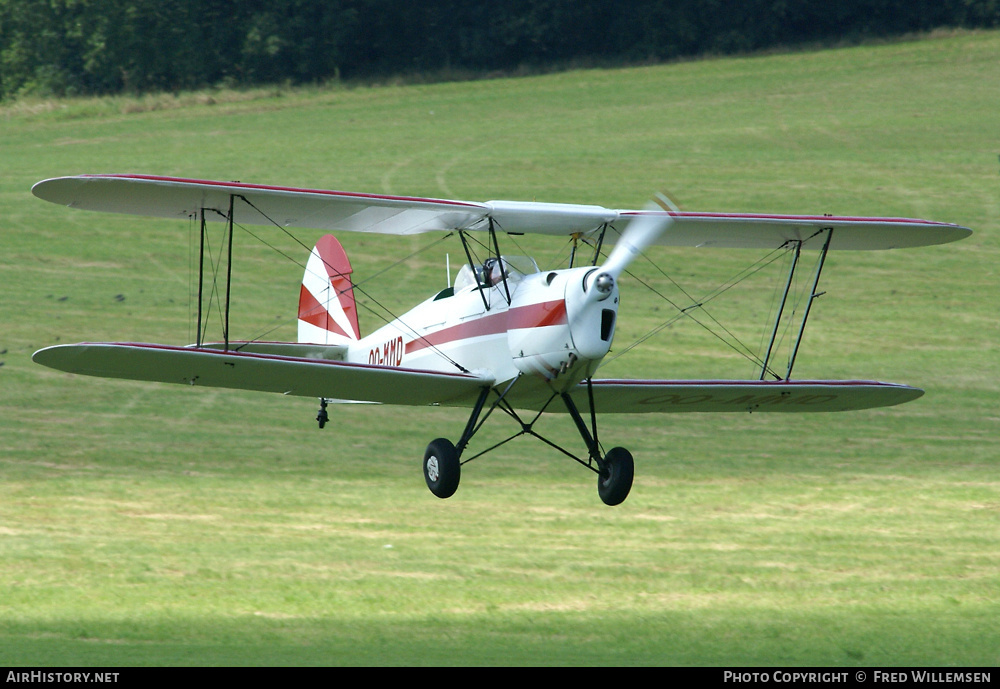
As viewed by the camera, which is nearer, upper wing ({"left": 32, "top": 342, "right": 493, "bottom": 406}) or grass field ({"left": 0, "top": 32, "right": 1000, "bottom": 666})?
upper wing ({"left": 32, "top": 342, "right": 493, "bottom": 406})

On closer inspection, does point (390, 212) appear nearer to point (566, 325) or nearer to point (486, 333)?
point (486, 333)

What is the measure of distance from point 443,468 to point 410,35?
61495mm

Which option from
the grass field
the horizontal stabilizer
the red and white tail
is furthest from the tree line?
the horizontal stabilizer

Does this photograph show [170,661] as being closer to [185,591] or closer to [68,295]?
[185,591]

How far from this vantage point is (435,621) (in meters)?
28.3

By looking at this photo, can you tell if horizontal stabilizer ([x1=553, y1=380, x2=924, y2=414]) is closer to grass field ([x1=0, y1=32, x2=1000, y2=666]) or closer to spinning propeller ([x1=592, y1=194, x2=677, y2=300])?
spinning propeller ([x1=592, y1=194, x2=677, y2=300])

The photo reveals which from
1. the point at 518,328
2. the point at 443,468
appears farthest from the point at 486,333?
the point at 443,468

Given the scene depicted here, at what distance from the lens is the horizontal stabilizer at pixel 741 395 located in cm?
1421

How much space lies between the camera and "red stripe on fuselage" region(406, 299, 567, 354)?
12.5 m

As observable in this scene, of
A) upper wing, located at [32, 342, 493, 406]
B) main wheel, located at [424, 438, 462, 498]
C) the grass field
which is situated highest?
upper wing, located at [32, 342, 493, 406]

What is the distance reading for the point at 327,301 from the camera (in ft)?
59.4

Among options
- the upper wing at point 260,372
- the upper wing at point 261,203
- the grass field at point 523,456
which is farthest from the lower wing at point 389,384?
the grass field at point 523,456

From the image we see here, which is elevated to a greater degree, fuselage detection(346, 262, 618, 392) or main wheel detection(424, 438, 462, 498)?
fuselage detection(346, 262, 618, 392)

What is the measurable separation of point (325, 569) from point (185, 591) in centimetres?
307
